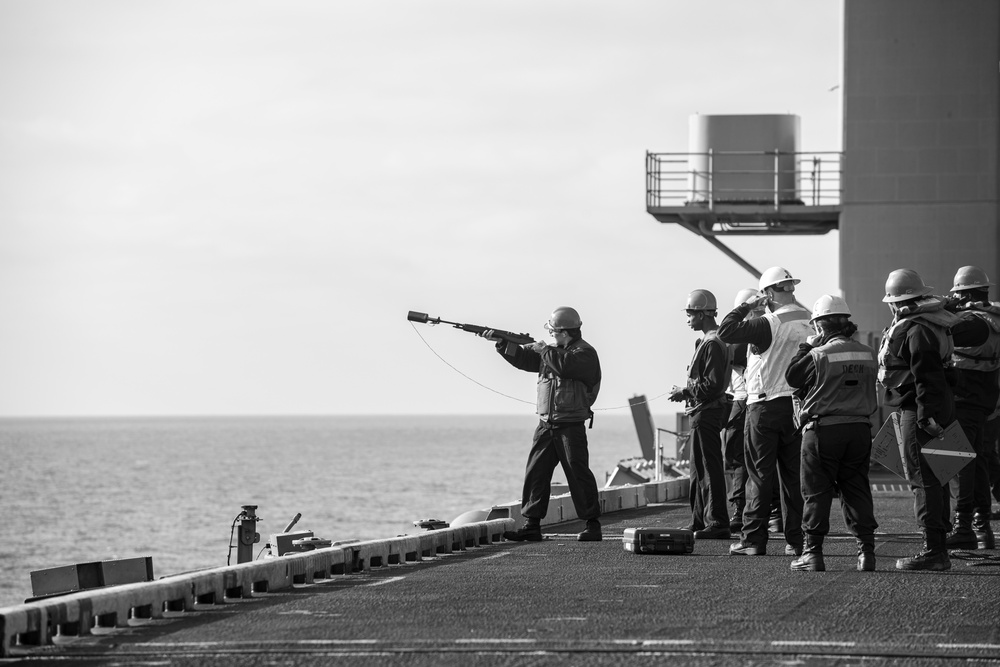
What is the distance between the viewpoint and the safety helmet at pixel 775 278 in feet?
38.7

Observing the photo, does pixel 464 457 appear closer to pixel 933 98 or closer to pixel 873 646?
pixel 933 98

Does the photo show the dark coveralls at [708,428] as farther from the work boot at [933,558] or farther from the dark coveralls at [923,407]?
the work boot at [933,558]

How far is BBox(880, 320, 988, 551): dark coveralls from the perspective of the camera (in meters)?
10.4

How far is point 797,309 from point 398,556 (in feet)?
11.6

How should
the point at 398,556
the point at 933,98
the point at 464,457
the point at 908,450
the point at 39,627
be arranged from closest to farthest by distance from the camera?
1. the point at 39,627
2. the point at 908,450
3. the point at 398,556
4. the point at 933,98
5. the point at 464,457

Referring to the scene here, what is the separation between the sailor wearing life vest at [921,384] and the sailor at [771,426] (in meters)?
1.02

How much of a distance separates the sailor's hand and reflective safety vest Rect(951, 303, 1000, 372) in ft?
5.52

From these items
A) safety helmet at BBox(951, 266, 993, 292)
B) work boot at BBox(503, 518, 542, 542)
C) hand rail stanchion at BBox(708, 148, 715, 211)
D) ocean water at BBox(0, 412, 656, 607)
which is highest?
hand rail stanchion at BBox(708, 148, 715, 211)

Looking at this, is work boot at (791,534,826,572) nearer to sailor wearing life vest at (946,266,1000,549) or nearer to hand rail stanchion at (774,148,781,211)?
sailor wearing life vest at (946,266,1000,549)

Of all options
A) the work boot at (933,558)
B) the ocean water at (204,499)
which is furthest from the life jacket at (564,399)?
the ocean water at (204,499)

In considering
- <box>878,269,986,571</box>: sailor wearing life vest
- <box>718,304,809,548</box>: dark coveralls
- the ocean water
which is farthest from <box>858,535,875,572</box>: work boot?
the ocean water

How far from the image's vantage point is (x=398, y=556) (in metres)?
11.5

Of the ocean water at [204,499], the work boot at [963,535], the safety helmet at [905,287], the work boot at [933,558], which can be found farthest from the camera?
the ocean water at [204,499]

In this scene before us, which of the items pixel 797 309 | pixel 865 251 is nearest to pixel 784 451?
pixel 797 309
